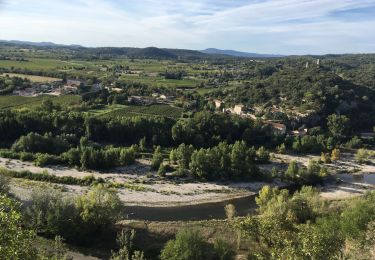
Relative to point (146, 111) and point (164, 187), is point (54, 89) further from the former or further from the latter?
point (164, 187)

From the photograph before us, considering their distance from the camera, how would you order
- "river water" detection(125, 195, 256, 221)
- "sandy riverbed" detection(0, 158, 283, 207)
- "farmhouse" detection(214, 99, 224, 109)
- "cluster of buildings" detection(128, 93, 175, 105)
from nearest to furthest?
"river water" detection(125, 195, 256, 221), "sandy riverbed" detection(0, 158, 283, 207), "cluster of buildings" detection(128, 93, 175, 105), "farmhouse" detection(214, 99, 224, 109)

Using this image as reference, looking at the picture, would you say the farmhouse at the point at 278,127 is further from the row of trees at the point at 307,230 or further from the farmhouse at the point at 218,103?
the row of trees at the point at 307,230

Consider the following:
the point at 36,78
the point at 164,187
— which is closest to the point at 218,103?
the point at 164,187

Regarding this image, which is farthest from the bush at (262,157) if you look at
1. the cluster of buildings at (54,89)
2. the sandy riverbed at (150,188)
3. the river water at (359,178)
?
the cluster of buildings at (54,89)

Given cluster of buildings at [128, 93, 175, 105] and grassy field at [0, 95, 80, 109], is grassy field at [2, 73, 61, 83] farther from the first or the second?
cluster of buildings at [128, 93, 175, 105]

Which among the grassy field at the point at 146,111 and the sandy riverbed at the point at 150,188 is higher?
the grassy field at the point at 146,111

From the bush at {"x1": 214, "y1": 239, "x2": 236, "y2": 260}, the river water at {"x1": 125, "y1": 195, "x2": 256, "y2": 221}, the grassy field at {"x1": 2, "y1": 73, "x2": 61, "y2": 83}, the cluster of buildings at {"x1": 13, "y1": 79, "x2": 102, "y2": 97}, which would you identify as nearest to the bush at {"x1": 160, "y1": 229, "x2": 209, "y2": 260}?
the bush at {"x1": 214, "y1": 239, "x2": 236, "y2": 260}
